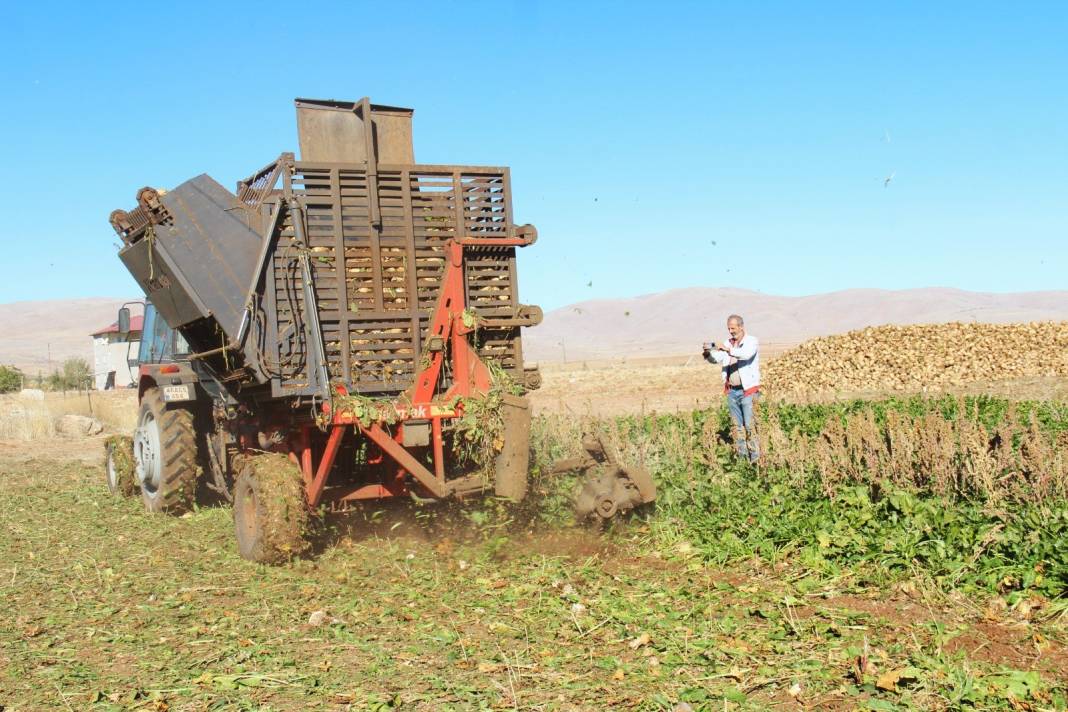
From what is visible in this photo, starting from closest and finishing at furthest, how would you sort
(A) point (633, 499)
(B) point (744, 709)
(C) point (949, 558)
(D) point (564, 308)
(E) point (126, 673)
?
1. (B) point (744, 709)
2. (E) point (126, 673)
3. (C) point (949, 558)
4. (A) point (633, 499)
5. (D) point (564, 308)

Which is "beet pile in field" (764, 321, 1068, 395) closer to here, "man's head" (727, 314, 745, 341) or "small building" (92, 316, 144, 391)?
"man's head" (727, 314, 745, 341)

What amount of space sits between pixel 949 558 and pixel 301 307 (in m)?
5.39

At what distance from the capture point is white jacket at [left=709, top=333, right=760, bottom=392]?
424 inches

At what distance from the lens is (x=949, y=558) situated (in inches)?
259

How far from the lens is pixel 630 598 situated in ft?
21.4

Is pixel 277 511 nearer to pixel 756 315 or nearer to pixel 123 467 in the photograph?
pixel 123 467

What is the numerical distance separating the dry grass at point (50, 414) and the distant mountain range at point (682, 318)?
8025 centimetres

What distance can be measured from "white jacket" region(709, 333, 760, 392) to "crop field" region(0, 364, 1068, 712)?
0.93 m

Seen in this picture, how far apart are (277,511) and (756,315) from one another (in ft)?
448

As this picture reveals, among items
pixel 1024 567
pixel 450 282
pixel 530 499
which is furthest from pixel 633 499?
pixel 1024 567

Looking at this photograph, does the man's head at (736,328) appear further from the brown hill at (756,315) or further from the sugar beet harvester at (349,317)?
the brown hill at (756,315)

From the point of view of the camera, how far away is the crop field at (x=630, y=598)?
4949mm

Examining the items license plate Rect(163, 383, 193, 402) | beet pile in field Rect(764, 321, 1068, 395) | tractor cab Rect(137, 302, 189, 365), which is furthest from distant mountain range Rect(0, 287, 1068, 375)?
license plate Rect(163, 383, 193, 402)

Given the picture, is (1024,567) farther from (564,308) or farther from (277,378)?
(564,308)
